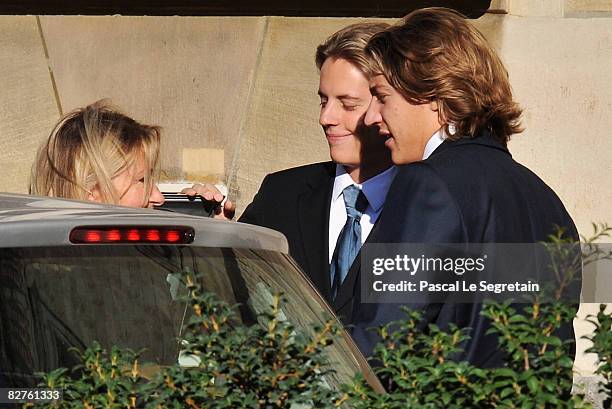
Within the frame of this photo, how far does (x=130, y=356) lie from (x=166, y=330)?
0.65 m

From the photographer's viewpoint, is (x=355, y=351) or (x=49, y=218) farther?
(x=355, y=351)

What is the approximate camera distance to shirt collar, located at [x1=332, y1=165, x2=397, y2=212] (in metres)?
4.85

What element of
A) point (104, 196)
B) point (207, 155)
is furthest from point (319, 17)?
point (104, 196)

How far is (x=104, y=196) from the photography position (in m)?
4.61

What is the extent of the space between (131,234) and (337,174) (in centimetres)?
194

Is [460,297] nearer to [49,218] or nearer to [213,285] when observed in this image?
[213,285]

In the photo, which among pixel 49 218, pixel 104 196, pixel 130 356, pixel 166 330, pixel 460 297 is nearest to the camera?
pixel 130 356

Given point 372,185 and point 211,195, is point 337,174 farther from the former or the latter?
point 211,195

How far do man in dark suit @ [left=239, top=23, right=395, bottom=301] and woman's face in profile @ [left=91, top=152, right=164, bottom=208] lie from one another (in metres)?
0.43

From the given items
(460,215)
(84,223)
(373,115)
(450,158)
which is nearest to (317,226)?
(373,115)

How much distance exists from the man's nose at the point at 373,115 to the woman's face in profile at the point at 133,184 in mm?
773

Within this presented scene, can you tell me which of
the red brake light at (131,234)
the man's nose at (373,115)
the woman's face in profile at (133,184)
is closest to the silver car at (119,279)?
the red brake light at (131,234)

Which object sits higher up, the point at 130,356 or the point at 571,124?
the point at 571,124

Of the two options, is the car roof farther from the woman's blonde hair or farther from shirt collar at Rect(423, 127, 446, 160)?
the woman's blonde hair
